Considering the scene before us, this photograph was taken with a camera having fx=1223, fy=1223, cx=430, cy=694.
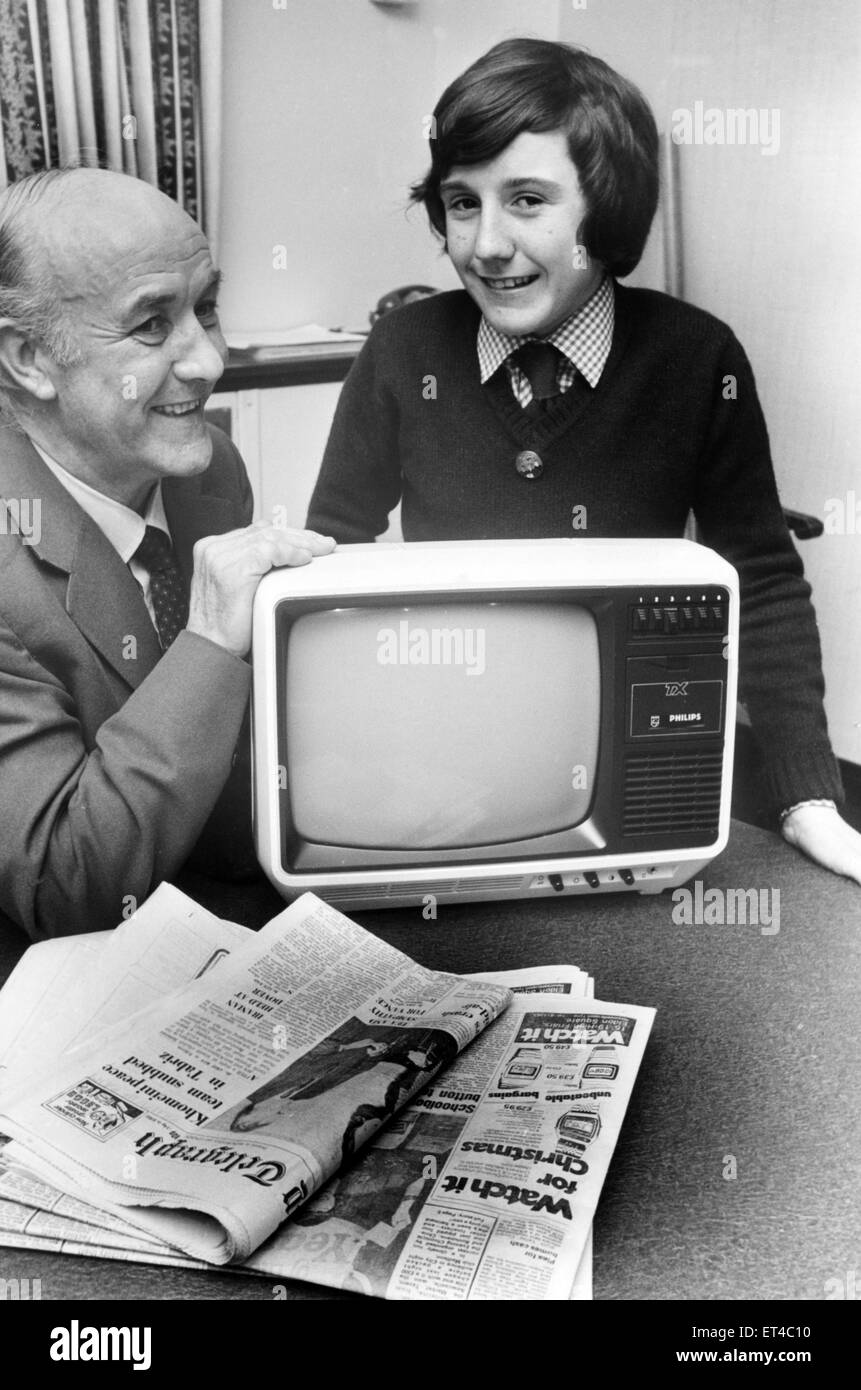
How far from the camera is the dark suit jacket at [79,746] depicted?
1.00 metres

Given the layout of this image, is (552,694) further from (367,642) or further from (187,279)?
(187,279)

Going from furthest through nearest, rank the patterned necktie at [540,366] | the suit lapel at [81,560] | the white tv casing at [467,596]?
the patterned necktie at [540,366] < the suit lapel at [81,560] < the white tv casing at [467,596]

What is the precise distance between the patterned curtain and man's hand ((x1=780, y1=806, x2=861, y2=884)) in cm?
91

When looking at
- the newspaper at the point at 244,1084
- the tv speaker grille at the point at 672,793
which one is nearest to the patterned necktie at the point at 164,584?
the newspaper at the point at 244,1084

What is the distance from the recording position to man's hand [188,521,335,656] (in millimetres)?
992

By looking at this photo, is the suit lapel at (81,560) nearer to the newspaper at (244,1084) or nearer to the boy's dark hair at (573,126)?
the newspaper at (244,1084)

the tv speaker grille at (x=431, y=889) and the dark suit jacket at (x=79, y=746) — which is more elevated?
the dark suit jacket at (x=79, y=746)

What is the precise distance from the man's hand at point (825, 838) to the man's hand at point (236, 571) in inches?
21.0

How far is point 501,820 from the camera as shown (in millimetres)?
1090

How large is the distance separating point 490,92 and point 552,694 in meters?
0.64

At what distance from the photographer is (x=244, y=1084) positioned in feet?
2.66

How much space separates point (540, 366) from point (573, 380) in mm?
39

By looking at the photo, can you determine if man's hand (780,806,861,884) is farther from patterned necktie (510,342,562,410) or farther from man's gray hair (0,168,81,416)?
man's gray hair (0,168,81,416)

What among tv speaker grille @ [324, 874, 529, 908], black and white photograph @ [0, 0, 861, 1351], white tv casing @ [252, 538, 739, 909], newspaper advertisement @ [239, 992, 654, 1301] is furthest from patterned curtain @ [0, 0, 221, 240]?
newspaper advertisement @ [239, 992, 654, 1301]
